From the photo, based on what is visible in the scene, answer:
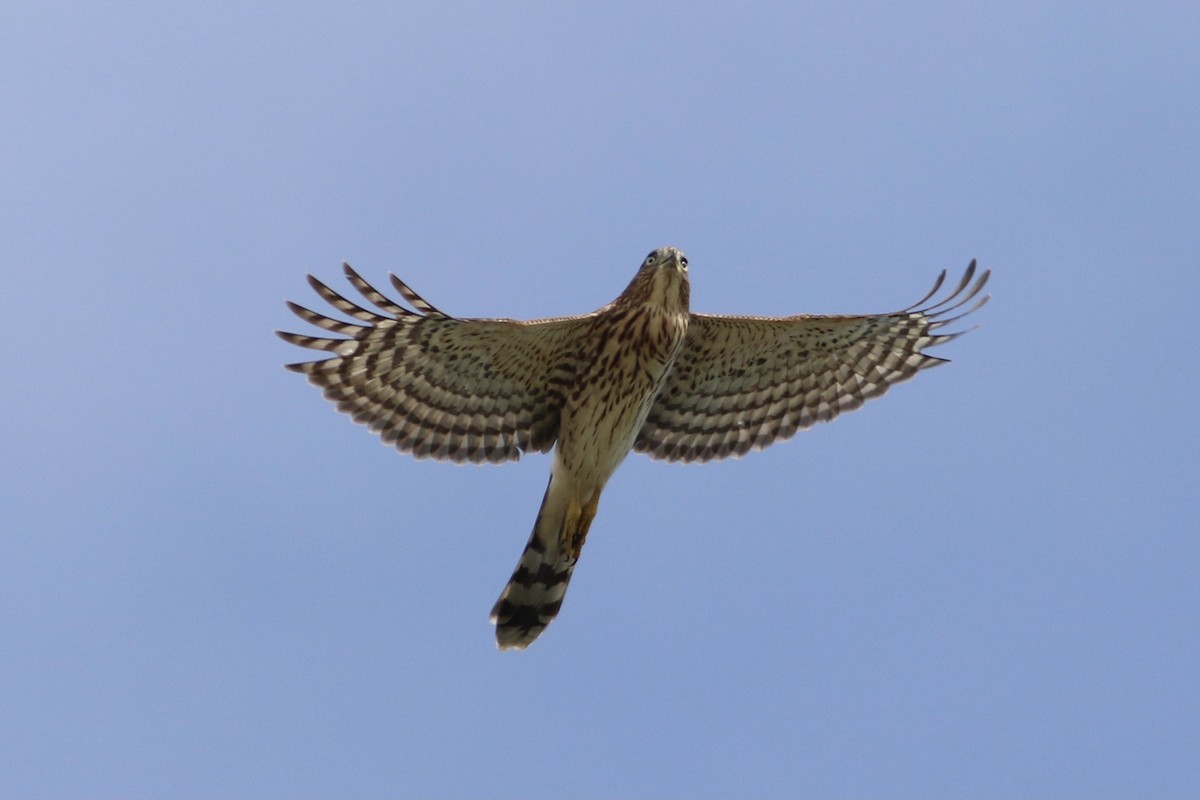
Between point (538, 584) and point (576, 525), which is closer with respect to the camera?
point (576, 525)

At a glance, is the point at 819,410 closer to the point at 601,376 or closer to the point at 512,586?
the point at 601,376

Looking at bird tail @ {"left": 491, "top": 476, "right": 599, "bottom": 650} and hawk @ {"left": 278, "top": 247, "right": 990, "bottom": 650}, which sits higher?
hawk @ {"left": 278, "top": 247, "right": 990, "bottom": 650}

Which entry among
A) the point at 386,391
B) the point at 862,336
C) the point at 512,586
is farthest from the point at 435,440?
the point at 862,336

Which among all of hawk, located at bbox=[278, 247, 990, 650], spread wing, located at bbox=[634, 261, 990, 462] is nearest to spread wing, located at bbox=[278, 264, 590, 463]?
hawk, located at bbox=[278, 247, 990, 650]

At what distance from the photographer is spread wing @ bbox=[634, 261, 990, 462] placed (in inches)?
505

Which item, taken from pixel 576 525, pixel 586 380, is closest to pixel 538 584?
pixel 576 525

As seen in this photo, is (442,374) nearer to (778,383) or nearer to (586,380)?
(586,380)

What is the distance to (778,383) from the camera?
13.0 meters

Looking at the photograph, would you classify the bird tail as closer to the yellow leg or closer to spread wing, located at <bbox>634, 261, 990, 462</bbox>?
the yellow leg

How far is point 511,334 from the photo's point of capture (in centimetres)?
1189

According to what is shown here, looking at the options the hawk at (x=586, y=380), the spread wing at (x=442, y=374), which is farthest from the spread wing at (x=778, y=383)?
the spread wing at (x=442, y=374)

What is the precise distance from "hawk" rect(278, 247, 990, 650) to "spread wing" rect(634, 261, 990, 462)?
0.01 m

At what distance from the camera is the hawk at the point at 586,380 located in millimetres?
11875

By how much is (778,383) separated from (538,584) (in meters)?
2.68
